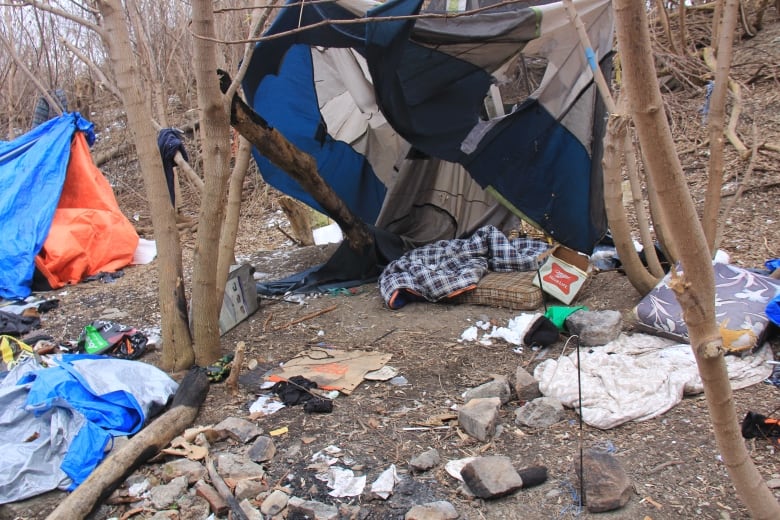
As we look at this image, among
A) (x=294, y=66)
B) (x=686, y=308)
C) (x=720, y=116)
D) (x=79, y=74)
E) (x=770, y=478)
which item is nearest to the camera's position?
(x=686, y=308)

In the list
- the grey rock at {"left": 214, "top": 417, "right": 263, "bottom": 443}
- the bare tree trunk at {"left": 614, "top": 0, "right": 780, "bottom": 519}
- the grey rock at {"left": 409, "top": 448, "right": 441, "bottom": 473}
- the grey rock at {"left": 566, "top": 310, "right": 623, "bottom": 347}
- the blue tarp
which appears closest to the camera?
the bare tree trunk at {"left": 614, "top": 0, "right": 780, "bottom": 519}

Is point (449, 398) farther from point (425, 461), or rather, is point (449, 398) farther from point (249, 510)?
point (249, 510)

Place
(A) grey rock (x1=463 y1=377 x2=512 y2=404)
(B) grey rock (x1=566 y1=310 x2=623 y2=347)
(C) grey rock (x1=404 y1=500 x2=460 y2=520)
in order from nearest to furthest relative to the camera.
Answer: (C) grey rock (x1=404 y1=500 x2=460 y2=520), (A) grey rock (x1=463 y1=377 x2=512 y2=404), (B) grey rock (x1=566 y1=310 x2=623 y2=347)

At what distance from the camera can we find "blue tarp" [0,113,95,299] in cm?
543

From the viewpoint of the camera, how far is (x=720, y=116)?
322 centimetres

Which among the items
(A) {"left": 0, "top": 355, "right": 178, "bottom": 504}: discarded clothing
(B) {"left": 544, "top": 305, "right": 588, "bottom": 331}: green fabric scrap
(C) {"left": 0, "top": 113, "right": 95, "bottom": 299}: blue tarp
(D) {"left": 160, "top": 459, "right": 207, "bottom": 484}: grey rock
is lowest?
(D) {"left": 160, "top": 459, "right": 207, "bottom": 484}: grey rock

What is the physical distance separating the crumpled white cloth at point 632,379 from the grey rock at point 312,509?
1240 millimetres

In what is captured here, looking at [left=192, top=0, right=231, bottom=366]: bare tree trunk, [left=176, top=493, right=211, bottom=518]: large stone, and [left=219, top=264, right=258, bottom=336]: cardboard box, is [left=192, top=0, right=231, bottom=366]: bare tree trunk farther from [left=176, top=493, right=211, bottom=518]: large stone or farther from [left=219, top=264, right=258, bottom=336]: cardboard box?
[left=176, top=493, right=211, bottom=518]: large stone

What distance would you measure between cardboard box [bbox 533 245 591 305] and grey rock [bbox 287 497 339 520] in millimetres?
2443

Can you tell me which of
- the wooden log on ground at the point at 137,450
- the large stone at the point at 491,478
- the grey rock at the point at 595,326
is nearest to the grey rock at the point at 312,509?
the large stone at the point at 491,478

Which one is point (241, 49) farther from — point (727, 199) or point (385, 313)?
point (727, 199)

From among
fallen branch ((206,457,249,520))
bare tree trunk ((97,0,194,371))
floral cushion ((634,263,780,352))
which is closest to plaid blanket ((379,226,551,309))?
floral cushion ((634,263,780,352))

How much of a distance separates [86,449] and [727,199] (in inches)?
206

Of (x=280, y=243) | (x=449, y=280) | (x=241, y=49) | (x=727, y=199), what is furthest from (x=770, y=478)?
(x=241, y=49)
